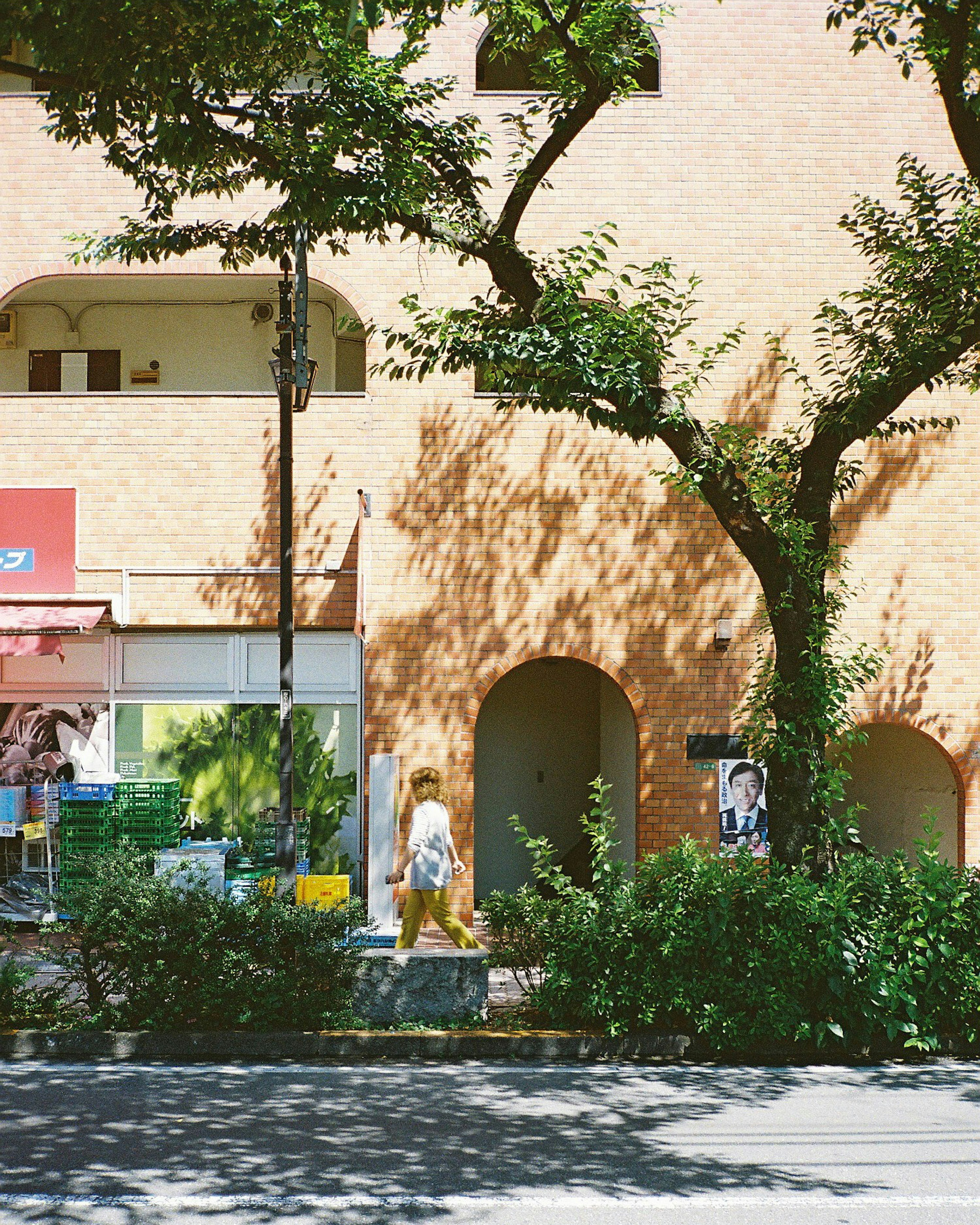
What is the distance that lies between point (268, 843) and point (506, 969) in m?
4.25

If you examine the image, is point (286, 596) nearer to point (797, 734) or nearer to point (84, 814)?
point (797, 734)

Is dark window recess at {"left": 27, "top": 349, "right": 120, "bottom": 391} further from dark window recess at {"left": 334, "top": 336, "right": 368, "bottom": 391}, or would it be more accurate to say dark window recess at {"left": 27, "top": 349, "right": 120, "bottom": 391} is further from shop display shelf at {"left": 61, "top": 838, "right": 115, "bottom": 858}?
shop display shelf at {"left": 61, "top": 838, "right": 115, "bottom": 858}

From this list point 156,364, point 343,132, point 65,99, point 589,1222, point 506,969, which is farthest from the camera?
point 156,364

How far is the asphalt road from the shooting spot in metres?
5.36

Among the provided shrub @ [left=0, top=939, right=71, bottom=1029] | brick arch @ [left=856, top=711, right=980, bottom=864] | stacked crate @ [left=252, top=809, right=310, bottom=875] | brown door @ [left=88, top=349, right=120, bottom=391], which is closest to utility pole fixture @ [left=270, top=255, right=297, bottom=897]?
shrub @ [left=0, top=939, right=71, bottom=1029]

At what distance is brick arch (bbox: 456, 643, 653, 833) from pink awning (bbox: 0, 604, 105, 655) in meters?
4.14

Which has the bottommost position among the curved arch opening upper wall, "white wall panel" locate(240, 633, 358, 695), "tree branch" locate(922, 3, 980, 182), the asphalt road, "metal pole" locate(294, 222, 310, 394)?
the asphalt road

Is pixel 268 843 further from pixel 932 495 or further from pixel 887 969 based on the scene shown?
pixel 932 495

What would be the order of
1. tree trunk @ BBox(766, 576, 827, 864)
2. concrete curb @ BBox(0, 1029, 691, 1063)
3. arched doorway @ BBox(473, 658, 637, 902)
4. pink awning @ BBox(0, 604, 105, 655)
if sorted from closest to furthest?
concrete curb @ BBox(0, 1029, 691, 1063) → tree trunk @ BBox(766, 576, 827, 864) → pink awning @ BBox(0, 604, 105, 655) → arched doorway @ BBox(473, 658, 637, 902)

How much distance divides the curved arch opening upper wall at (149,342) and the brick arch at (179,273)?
1057 millimetres

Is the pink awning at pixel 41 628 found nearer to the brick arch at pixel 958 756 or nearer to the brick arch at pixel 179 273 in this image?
the brick arch at pixel 179 273

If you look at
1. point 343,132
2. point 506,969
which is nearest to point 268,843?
point 506,969

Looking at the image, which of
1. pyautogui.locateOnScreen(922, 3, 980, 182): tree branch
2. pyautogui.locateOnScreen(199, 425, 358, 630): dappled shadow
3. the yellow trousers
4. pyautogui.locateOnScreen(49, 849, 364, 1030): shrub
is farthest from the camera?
pyautogui.locateOnScreen(199, 425, 358, 630): dappled shadow

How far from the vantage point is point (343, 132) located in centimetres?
762
